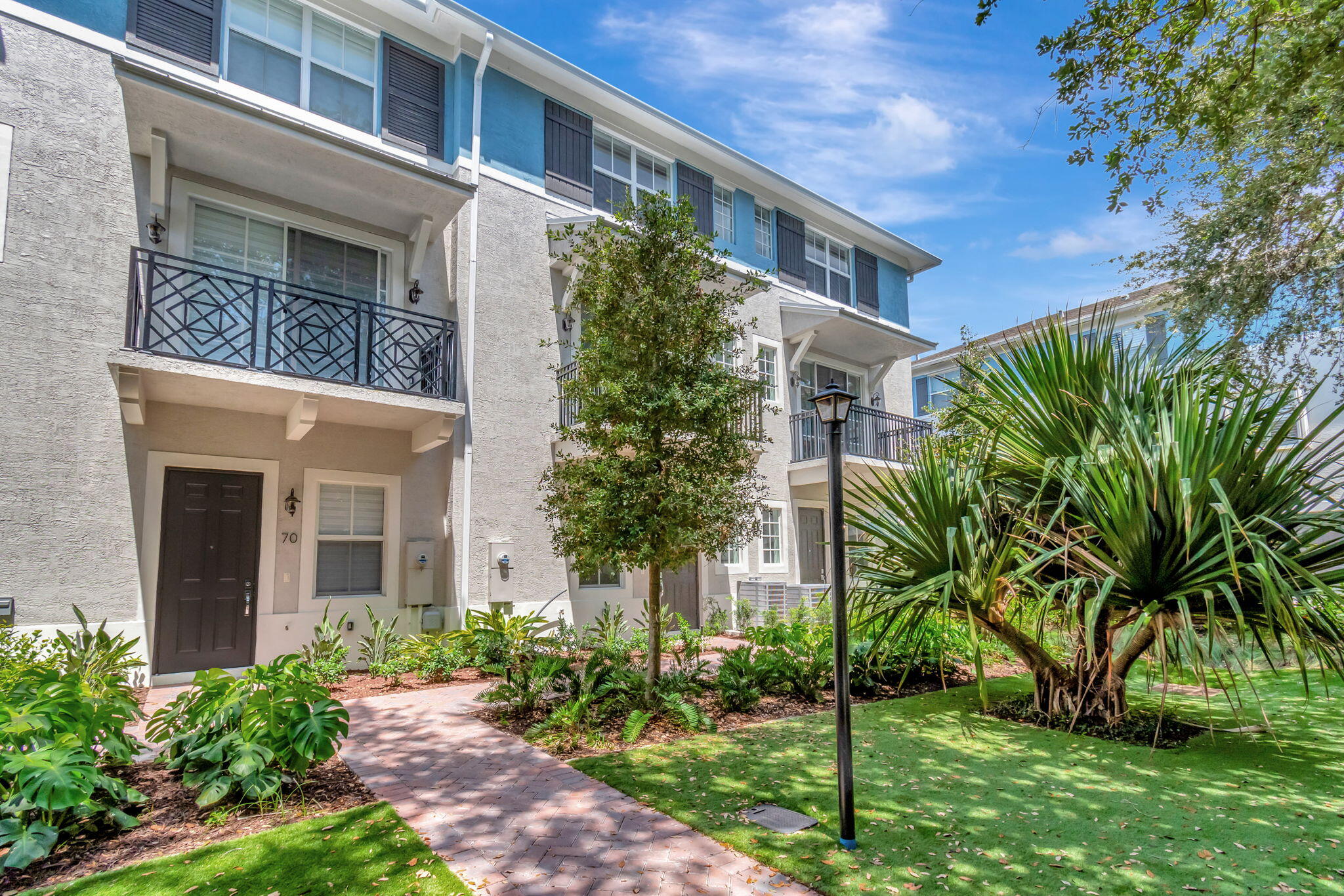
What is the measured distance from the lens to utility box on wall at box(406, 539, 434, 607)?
10.1 metres

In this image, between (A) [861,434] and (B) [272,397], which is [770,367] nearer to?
(A) [861,434]

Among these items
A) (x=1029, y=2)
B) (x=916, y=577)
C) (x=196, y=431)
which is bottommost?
(x=916, y=577)

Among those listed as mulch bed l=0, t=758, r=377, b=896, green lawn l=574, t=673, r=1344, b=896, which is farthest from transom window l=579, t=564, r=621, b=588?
mulch bed l=0, t=758, r=377, b=896

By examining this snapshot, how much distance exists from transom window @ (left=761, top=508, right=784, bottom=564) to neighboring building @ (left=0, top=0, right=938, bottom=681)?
3468 millimetres

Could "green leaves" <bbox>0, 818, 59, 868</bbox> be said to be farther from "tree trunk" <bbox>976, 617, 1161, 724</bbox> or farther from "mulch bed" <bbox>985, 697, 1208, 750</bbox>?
"mulch bed" <bbox>985, 697, 1208, 750</bbox>

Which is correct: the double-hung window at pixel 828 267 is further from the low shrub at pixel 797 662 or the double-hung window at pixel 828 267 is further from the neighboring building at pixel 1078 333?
the low shrub at pixel 797 662

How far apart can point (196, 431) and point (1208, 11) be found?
11.3 m

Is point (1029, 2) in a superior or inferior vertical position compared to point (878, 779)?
superior

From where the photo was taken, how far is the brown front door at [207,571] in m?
8.55

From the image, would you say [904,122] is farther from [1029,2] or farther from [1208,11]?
[1208,11]

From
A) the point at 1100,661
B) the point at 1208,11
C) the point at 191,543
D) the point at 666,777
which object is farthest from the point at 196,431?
the point at 1208,11

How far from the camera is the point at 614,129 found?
43.2 ft

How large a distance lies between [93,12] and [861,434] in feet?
46.6

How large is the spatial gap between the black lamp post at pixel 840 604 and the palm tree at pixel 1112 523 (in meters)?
1.45
